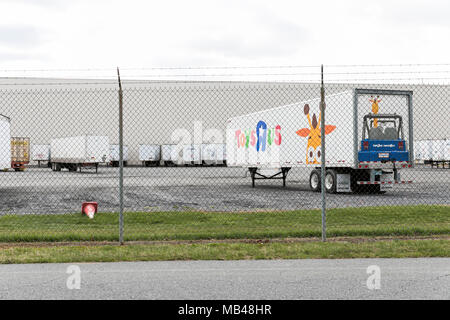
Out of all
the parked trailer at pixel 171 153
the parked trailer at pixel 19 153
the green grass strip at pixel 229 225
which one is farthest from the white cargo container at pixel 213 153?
the green grass strip at pixel 229 225

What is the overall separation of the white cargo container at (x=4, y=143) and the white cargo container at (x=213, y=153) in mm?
35290

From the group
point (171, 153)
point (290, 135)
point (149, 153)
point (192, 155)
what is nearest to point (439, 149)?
point (192, 155)

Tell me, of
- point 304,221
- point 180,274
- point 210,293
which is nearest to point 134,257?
point 180,274

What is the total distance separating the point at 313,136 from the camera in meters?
22.6

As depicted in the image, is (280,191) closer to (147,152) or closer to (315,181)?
(315,181)

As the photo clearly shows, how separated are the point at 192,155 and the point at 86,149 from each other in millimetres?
18065

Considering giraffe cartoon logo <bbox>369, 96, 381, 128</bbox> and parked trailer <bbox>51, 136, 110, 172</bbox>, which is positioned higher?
giraffe cartoon logo <bbox>369, 96, 381, 128</bbox>

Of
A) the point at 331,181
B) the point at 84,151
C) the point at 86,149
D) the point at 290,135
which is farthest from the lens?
the point at 84,151

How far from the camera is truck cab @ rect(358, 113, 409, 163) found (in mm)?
20359

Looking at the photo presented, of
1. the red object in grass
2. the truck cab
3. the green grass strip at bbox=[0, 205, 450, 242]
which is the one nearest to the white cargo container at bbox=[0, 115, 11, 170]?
the green grass strip at bbox=[0, 205, 450, 242]

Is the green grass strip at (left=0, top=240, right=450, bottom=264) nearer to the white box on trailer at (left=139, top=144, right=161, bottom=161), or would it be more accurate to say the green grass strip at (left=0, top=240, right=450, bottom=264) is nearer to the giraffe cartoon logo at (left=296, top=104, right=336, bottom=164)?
the giraffe cartoon logo at (left=296, top=104, right=336, bottom=164)

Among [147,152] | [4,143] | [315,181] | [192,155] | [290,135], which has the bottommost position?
A: [315,181]

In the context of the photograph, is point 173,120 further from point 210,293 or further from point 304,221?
point 210,293

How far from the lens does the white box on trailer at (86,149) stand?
146 ft
